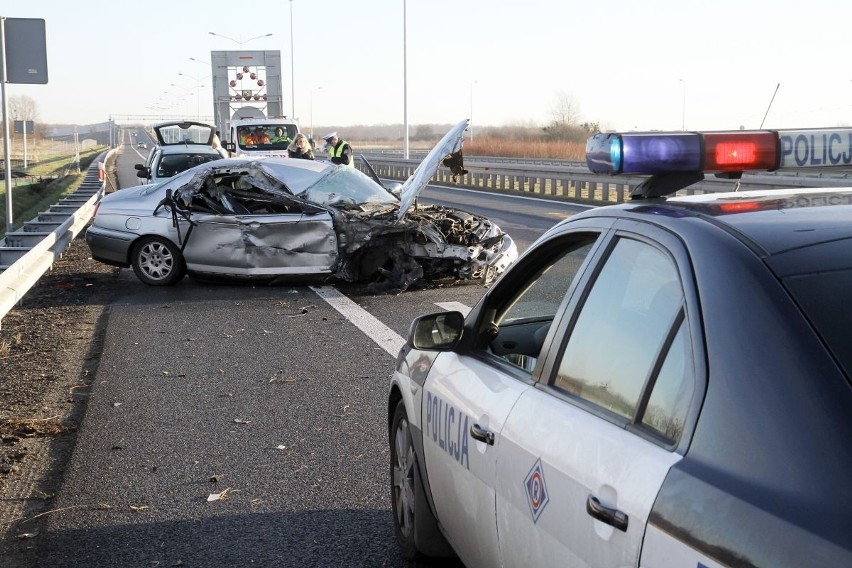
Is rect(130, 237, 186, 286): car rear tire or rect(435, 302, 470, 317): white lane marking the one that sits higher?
rect(130, 237, 186, 286): car rear tire

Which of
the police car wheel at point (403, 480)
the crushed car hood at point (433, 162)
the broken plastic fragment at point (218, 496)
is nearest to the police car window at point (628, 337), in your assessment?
the police car wheel at point (403, 480)

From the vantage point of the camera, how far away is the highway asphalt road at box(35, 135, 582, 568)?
16.2 ft

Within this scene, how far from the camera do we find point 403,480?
4629 millimetres

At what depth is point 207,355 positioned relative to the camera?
932cm

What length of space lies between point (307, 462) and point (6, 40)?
44.4 feet

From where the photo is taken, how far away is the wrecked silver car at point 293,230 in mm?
12836

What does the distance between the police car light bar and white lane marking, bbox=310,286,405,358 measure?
6.19 metres

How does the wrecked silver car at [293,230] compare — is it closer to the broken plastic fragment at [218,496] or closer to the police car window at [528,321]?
the broken plastic fragment at [218,496]

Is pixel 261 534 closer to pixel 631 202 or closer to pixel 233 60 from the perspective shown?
pixel 631 202

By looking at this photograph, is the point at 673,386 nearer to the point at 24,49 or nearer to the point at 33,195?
the point at 24,49

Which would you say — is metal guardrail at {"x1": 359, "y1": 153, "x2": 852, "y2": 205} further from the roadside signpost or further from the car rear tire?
the roadside signpost

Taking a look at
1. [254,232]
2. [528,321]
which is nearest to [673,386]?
[528,321]

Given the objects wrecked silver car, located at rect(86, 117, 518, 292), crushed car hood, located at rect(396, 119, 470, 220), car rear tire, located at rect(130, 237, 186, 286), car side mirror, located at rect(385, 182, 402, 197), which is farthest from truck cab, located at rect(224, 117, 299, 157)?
crushed car hood, located at rect(396, 119, 470, 220)

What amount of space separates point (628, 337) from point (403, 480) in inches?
75.3
